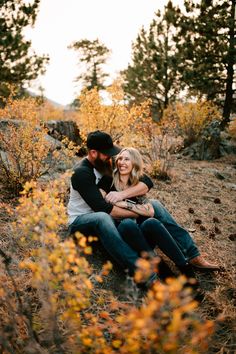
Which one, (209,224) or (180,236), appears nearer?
(180,236)

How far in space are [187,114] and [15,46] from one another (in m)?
6.14

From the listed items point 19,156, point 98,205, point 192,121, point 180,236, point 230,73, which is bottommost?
point 180,236

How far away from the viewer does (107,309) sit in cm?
245

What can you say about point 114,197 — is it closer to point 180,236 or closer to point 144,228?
point 144,228

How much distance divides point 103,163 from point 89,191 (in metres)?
0.45

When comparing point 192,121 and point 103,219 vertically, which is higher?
point 192,121

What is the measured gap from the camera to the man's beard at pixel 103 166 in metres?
3.26

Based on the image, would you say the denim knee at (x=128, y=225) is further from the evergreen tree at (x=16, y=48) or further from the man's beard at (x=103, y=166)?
the evergreen tree at (x=16, y=48)

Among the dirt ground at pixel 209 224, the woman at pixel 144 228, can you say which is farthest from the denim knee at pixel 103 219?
the dirt ground at pixel 209 224

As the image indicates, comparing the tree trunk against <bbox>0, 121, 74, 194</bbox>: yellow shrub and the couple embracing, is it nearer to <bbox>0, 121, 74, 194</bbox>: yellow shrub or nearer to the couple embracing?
<bbox>0, 121, 74, 194</bbox>: yellow shrub

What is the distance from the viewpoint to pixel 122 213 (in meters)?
3.02

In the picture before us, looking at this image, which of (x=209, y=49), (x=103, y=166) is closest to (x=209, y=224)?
(x=103, y=166)

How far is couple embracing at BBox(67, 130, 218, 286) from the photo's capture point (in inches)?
107

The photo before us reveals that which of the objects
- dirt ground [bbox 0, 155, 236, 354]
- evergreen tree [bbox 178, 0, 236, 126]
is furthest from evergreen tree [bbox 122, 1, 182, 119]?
dirt ground [bbox 0, 155, 236, 354]
